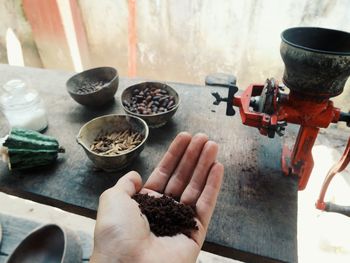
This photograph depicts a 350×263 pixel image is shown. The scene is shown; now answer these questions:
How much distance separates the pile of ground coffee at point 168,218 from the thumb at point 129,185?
68 mm

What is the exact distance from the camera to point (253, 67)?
330 centimetres

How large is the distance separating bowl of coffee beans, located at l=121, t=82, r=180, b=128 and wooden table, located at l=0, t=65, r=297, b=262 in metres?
0.12

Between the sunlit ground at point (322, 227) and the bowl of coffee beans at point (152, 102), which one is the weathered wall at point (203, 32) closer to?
the sunlit ground at point (322, 227)

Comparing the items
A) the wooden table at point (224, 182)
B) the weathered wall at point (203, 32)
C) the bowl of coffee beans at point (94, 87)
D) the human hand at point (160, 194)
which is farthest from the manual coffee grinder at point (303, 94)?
the weathered wall at point (203, 32)

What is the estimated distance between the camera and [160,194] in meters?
1.23

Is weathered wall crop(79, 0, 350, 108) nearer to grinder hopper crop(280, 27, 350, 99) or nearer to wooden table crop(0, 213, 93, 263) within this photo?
grinder hopper crop(280, 27, 350, 99)

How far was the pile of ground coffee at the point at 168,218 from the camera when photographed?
1064mm

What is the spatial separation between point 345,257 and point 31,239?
7.03ft

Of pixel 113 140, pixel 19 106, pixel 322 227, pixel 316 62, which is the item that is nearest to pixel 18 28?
pixel 19 106

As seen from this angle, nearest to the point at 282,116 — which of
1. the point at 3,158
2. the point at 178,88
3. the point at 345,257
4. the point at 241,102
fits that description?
the point at 241,102

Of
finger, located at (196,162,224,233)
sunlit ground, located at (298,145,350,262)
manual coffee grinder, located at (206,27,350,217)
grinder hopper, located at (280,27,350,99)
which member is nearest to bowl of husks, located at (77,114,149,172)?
finger, located at (196,162,224,233)

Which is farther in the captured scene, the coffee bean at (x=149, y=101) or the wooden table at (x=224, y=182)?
the coffee bean at (x=149, y=101)

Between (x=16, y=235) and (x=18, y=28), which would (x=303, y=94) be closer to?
(x=16, y=235)

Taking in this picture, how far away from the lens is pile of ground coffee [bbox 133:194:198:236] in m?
1.06
